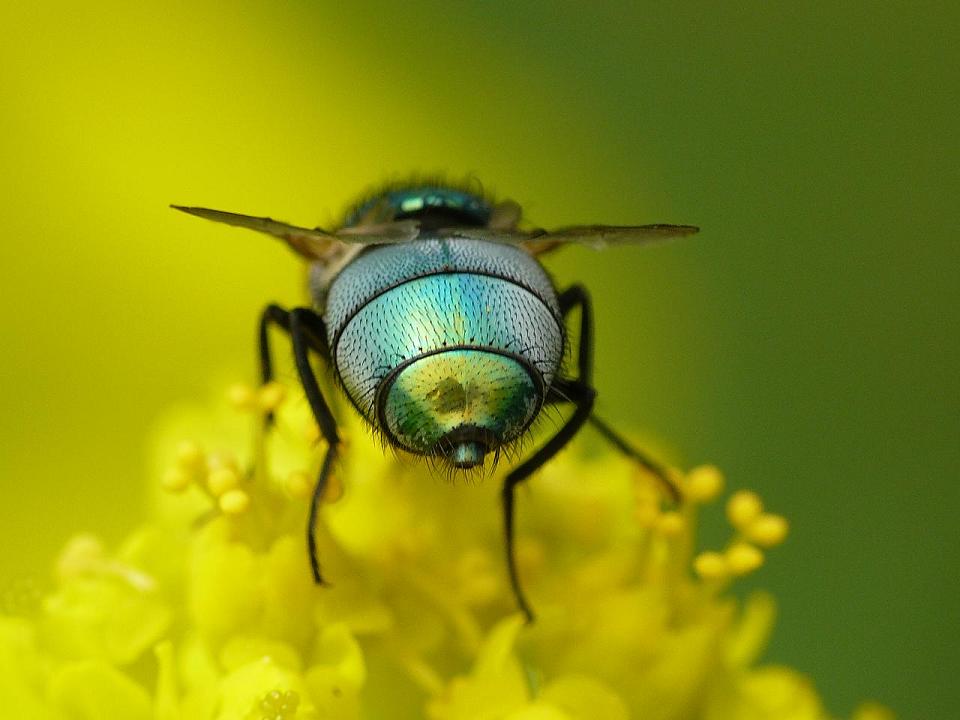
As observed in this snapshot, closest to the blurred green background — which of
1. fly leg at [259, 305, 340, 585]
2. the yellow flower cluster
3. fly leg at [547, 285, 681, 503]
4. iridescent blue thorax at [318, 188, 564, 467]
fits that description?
the yellow flower cluster

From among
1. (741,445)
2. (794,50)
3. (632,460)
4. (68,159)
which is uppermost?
(794,50)

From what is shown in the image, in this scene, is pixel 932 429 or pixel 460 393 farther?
pixel 932 429

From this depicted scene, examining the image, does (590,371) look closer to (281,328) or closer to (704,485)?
(704,485)

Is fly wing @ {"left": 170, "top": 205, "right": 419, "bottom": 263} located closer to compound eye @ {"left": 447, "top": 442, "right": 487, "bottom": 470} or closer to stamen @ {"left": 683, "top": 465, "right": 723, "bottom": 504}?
compound eye @ {"left": 447, "top": 442, "right": 487, "bottom": 470}

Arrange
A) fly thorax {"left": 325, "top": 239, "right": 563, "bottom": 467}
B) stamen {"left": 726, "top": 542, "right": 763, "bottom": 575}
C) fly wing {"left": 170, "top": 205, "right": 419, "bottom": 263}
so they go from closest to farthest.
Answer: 1. fly thorax {"left": 325, "top": 239, "right": 563, "bottom": 467}
2. fly wing {"left": 170, "top": 205, "right": 419, "bottom": 263}
3. stamen {"left": 726, "top": 542, "right": 763, "bottom": 575}

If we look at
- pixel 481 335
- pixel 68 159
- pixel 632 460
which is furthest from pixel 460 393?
pixel 68 159

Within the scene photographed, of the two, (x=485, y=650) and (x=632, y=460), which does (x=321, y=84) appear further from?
(x=485, y=650)
